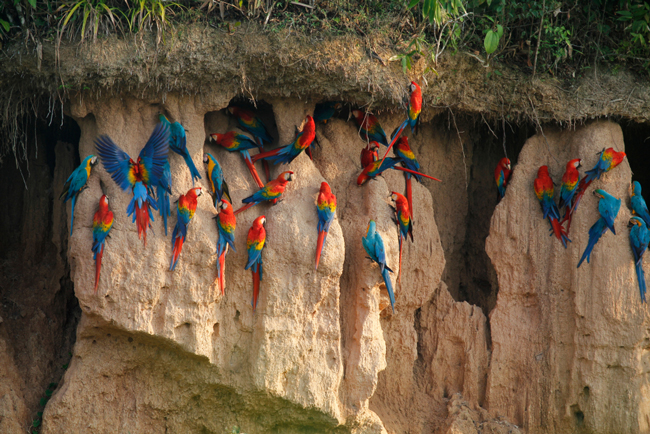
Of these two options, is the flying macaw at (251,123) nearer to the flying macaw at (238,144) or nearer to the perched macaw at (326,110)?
the flying macaw at (238,144)

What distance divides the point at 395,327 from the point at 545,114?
2064mm

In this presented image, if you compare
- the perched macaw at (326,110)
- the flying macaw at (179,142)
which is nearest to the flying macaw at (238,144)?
the flying macaw at (179,142)

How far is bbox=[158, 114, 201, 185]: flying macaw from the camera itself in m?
4.25

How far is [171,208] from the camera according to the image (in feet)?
13.9

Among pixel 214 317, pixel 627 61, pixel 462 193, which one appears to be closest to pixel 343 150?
pixel 462 193

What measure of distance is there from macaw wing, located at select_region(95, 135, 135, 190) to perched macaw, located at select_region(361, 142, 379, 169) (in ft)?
5.56

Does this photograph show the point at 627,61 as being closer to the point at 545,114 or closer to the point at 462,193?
the point at 545,114

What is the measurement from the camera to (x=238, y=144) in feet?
14.9

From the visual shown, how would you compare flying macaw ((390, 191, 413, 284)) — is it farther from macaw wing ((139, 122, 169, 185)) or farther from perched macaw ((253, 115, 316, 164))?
macaw wing ((139, 122, 169, 185))

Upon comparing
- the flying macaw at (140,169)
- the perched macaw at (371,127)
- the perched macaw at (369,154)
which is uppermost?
the perched macaw at (371,127)

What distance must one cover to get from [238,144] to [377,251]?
126cm

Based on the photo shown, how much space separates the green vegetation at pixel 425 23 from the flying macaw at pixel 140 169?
2.22ft

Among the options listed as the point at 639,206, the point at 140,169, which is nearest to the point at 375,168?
the point at 140,169

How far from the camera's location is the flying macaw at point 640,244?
4.79m
